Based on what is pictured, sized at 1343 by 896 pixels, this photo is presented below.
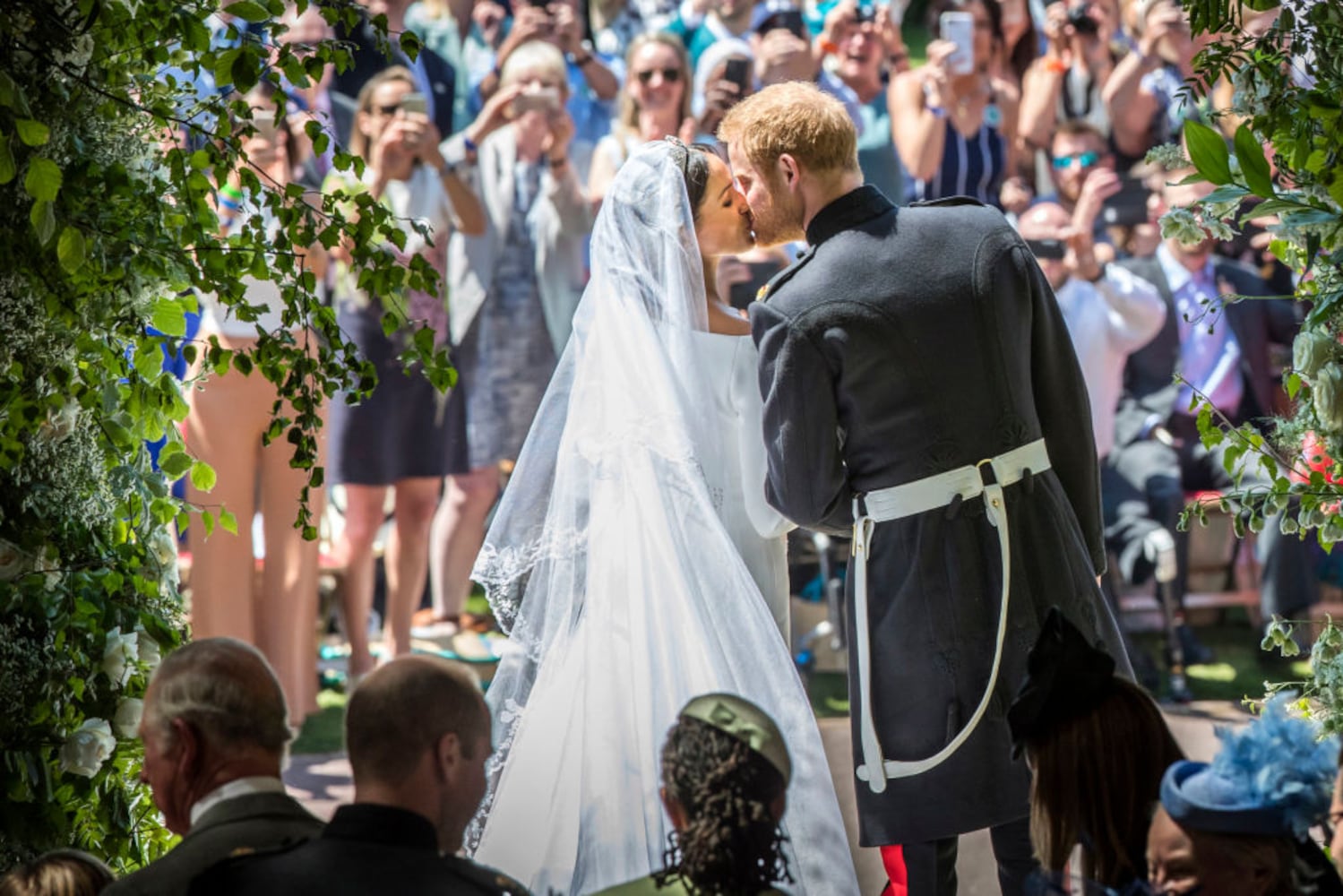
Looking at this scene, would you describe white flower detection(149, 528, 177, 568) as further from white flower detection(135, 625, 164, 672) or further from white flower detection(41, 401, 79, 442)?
white flower detection(41, 401, 79, 442)

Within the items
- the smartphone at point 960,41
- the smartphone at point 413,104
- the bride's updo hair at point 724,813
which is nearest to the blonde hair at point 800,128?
the bride's updo hair at point 724,813

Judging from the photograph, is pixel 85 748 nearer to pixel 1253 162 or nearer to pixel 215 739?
pixel 215 739

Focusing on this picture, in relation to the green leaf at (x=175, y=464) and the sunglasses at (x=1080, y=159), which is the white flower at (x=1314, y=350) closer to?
the green leaf at (x=175, y=464)

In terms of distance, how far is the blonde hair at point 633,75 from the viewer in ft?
25.2

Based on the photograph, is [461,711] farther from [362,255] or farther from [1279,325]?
[1279,325]

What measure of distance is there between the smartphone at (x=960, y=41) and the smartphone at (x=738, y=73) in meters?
0.98

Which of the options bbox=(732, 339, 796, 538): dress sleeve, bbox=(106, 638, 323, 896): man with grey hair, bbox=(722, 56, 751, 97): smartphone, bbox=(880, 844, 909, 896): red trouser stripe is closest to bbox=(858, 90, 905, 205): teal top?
bbox=(722, 56, 751, 97): smartphone

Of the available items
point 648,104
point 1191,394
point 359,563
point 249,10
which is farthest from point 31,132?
point 1191,394

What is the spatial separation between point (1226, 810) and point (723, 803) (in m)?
0.58

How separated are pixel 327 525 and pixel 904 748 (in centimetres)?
474

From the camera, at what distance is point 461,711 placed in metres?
2.21

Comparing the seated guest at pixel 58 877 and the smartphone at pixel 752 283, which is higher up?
the smartphone at pixel 752 283

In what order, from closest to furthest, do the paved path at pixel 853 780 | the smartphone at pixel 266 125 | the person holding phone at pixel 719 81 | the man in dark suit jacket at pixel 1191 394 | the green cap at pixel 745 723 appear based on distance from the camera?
1. the green cap at pixel 745 723
2. the paved path at pixel 853 780
3. the smartphone at pixel 266 125
4. the man in dark suit jacket at pixel 1191 394
5. the person holding phone at pixel 719 81

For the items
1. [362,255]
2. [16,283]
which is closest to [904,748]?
[362,255]
